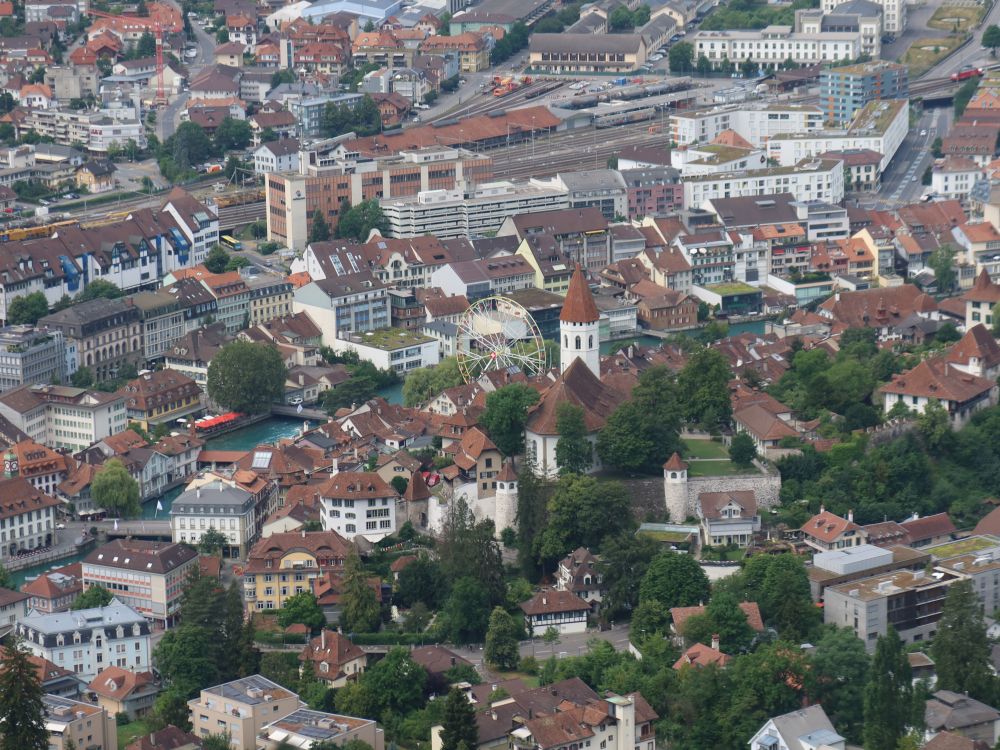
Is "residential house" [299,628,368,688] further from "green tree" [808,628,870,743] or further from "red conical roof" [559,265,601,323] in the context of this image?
"red conical roof" [559,265,601,323]

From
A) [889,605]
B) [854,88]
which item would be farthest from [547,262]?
[889,605]

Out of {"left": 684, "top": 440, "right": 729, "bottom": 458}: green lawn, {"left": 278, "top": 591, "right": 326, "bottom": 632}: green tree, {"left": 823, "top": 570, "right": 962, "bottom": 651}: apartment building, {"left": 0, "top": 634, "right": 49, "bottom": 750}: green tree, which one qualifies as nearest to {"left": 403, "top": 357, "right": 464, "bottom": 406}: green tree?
{"left": 684, "top": 440, "right": 729, "bottom": 458}: green lawn

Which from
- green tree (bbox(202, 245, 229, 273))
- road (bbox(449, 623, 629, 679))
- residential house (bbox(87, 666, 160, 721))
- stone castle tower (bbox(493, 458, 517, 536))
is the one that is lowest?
residential house (bbox(87, 666, 160, 721))

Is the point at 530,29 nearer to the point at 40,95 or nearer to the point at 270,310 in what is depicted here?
the point at 40,95

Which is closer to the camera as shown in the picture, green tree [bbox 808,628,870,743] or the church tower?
Answer: green tree [bbox 808,628,870,743]

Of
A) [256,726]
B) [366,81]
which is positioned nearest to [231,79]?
[366,81]

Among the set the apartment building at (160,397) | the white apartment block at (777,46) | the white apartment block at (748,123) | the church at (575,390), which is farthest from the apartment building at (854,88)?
the church at (575,390)
